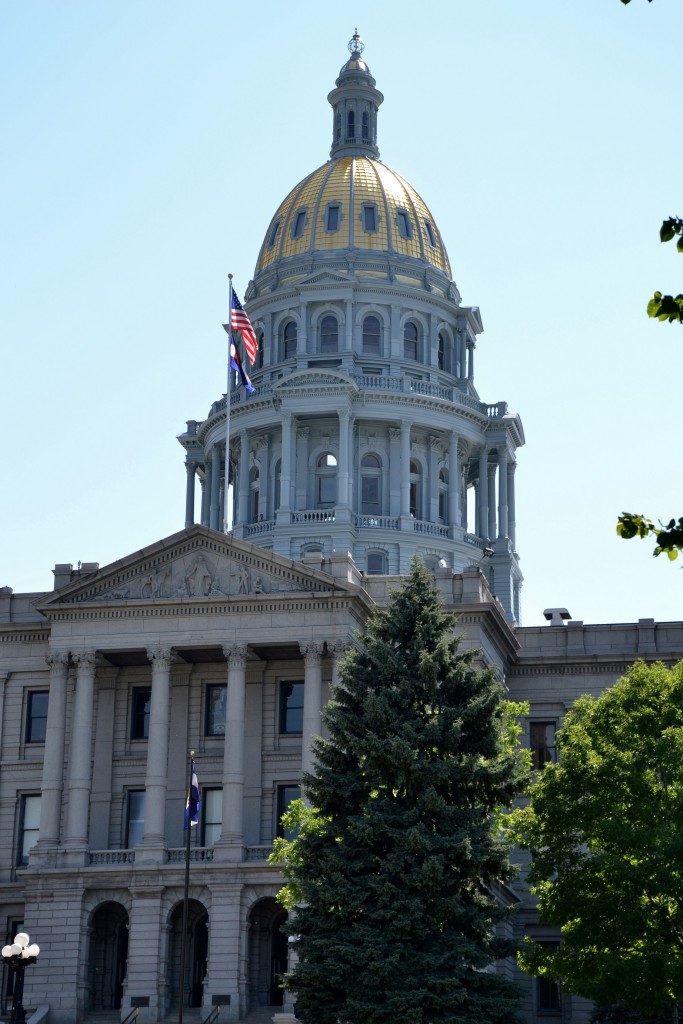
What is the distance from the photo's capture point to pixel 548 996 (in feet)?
207

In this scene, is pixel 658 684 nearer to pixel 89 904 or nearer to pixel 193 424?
pixel 89 904

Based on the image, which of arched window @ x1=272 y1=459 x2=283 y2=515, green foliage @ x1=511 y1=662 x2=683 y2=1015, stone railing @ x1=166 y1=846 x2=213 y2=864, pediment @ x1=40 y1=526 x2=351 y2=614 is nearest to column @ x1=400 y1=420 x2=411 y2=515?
arched window @ x1=272 y1=459 x2=283 y2=515

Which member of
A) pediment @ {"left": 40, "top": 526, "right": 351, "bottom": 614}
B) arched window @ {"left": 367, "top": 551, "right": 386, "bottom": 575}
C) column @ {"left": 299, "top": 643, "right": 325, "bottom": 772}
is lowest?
column @ {"left": 299, "top": 643, "right": 325, "bottom": 772}

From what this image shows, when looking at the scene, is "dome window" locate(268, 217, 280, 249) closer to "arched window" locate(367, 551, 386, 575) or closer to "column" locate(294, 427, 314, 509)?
"column" locate(294, 427, 314, 509)

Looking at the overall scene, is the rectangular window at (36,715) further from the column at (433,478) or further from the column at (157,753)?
the column at (433,478)

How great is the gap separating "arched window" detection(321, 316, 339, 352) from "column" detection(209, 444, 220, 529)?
822 centimetres

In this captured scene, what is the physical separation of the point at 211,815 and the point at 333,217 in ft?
145

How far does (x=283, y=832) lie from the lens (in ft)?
199

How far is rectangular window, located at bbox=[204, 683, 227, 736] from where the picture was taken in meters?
62.3

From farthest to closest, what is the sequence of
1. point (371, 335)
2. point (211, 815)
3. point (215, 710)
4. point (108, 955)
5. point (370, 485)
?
point (371, 335) → point (370, 485) → point (215, 710) → point (211, 815) → point (108, 955)

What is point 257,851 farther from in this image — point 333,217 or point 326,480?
point 333,217

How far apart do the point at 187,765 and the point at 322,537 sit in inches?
1107

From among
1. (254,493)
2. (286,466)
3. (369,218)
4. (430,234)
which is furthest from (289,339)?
(430,234)

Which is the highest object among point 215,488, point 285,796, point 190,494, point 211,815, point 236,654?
point 190,494
